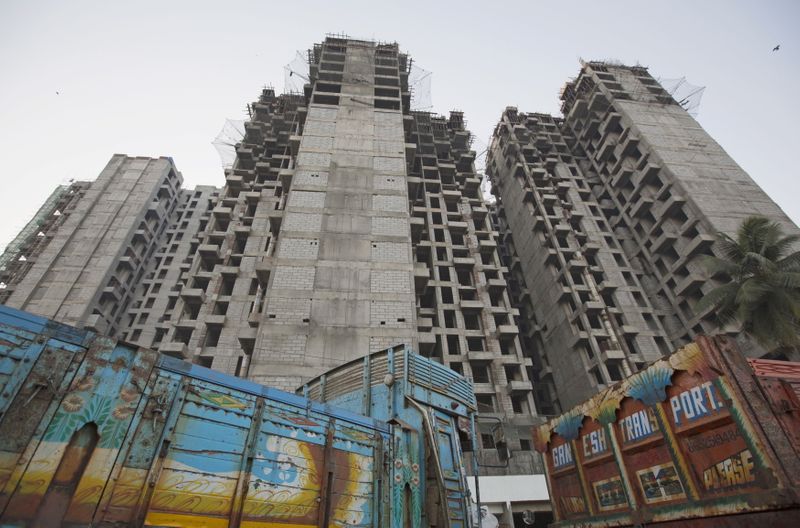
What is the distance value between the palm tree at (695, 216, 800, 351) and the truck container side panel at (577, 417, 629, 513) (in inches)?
699

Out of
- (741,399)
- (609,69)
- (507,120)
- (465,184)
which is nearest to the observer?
(741,399)

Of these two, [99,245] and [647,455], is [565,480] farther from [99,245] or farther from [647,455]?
[99,245]

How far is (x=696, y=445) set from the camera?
17.4 feet

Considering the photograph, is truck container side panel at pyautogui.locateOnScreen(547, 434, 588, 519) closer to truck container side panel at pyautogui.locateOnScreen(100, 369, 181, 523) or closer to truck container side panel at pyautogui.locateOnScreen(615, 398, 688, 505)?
truck container side panel at pyautogui.locateOnScreen(615, 398, 688, 505)

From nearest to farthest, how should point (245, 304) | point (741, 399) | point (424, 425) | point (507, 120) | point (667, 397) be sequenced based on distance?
point (741, 399) → point (667, 397) → point (424, 425) → point (245, 304) → point (507, 120)

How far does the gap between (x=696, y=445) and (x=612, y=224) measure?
46.1 metres

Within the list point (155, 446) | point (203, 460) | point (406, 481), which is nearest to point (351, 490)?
point (406, 481)

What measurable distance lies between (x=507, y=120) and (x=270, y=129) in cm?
3486

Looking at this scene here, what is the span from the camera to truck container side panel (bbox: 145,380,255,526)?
15.2 ft

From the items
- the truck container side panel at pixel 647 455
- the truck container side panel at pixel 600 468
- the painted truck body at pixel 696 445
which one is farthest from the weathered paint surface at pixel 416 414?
the truck container side panel at pixel 647 455

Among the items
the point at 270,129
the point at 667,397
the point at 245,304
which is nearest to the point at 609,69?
the point at 270,129

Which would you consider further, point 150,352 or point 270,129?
point 270,129

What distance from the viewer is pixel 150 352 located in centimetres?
501

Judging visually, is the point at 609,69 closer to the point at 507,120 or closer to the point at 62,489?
the point at 507,120
